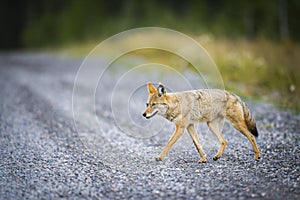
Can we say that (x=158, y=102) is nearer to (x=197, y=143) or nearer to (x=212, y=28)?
(x=197, y=143)

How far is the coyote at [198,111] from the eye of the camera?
6930mm

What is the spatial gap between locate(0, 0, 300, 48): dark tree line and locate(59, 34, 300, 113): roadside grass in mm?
9796

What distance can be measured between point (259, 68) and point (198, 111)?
780cm

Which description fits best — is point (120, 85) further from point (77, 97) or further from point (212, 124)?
point (212, 124)

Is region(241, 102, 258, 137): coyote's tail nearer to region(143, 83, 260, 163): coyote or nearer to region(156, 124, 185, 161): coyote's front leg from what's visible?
region(143, 83, 260, 163): coyote

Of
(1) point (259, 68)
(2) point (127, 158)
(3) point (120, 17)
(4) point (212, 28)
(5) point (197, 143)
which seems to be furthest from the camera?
(3) point (120, 17)

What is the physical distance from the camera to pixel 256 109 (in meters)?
11.0

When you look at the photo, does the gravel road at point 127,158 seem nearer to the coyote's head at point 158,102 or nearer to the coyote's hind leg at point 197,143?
the coyote's hind leg at point 197,143

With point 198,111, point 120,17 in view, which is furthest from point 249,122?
point 120,17

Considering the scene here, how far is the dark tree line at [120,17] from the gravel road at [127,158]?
18.4 meters

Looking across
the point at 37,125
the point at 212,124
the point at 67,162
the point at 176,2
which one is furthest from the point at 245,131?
the point at 176,2

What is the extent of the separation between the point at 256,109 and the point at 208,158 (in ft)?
13.9

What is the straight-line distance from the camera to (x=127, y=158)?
7.25 m

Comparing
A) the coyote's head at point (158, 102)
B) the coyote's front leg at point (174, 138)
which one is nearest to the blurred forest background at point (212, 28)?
the coyote's front leg at point (174, 138)
